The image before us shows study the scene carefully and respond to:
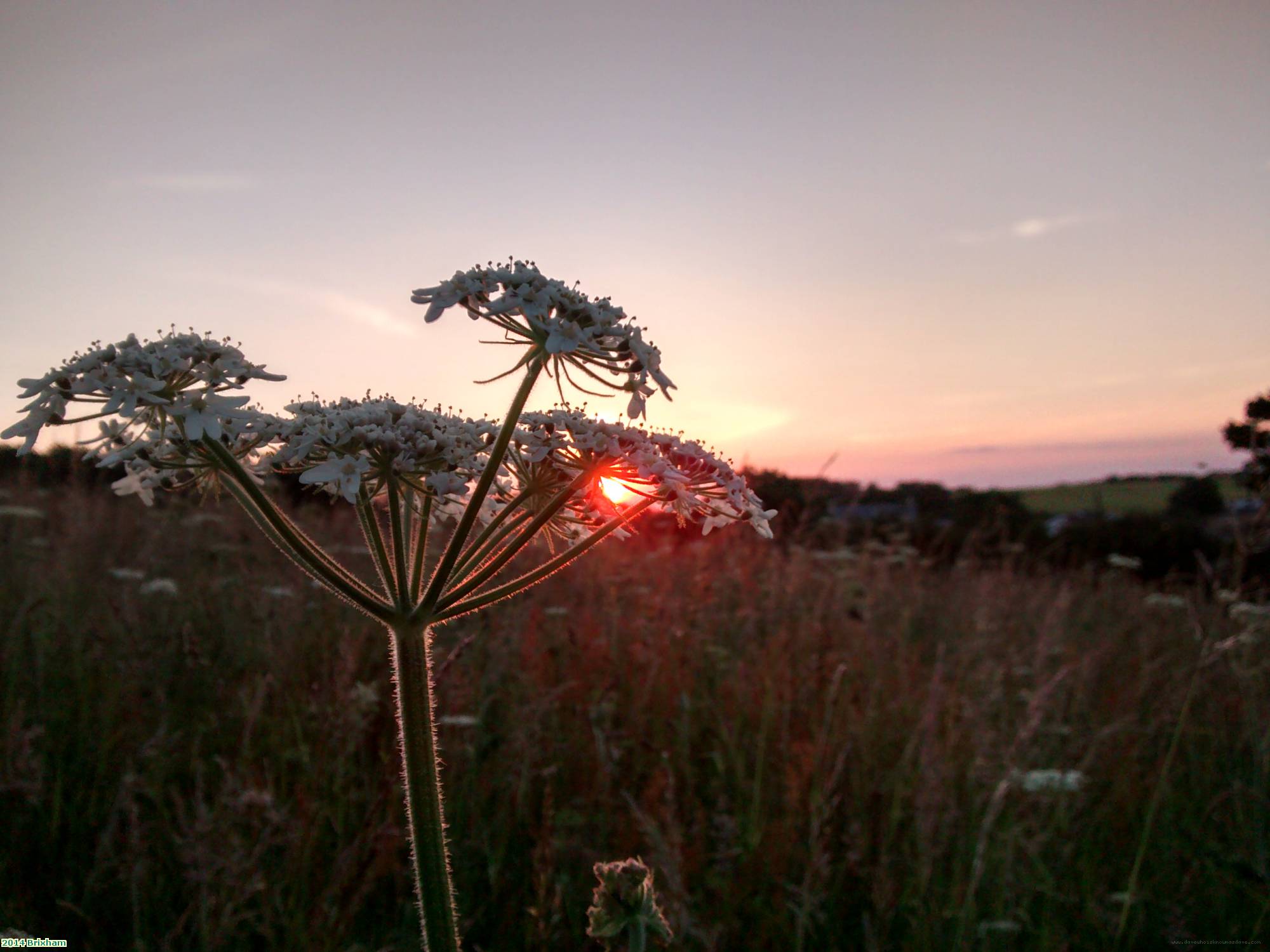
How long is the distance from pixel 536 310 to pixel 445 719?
2483 millimetres

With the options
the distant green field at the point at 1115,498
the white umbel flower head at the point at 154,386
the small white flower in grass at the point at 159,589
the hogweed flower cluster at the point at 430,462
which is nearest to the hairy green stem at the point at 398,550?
the hogweed flower cluster at the point at 430,462

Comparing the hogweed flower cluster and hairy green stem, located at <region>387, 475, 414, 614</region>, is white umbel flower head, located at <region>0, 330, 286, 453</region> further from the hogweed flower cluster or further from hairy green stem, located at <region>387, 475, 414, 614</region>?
hairy green stem, located at <region>387, 475, 414, 614</region>

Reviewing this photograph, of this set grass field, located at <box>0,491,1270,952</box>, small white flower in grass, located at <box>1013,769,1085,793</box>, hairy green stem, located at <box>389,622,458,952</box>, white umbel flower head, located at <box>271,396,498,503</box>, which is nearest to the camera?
hairy green stem, located at <box>389,622,458,952</box>

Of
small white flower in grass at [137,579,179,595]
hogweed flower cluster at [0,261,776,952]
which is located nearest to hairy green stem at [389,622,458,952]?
hogweed flower cluster at [0,261,776,952]

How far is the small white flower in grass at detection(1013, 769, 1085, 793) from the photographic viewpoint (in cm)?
412

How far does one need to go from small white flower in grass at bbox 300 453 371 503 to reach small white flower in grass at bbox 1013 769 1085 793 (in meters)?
3.53

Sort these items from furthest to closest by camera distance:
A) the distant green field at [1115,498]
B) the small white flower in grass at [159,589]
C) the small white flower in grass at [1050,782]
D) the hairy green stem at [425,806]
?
1. the distant green field at [1115,498]
2. the small white flower in grass at [159,589]
3. the small white flower in grass at [1050,782]
4. the hairy green stem at [425,806]

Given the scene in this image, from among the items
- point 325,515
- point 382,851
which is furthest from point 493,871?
point 325,515

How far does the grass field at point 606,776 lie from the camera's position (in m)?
3.31

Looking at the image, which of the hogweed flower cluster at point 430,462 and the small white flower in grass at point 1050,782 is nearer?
the hogweed flower cluster at point 430,462

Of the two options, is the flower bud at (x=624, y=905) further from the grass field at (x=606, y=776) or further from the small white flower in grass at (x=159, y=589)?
the small white flower in grass at (x=159, y=589)

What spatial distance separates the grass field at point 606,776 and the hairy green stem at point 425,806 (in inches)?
38.9

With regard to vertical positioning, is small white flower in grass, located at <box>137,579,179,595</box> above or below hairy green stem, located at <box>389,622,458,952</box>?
above

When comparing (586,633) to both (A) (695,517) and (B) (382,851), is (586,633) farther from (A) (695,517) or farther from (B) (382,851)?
(A) (695,517)
